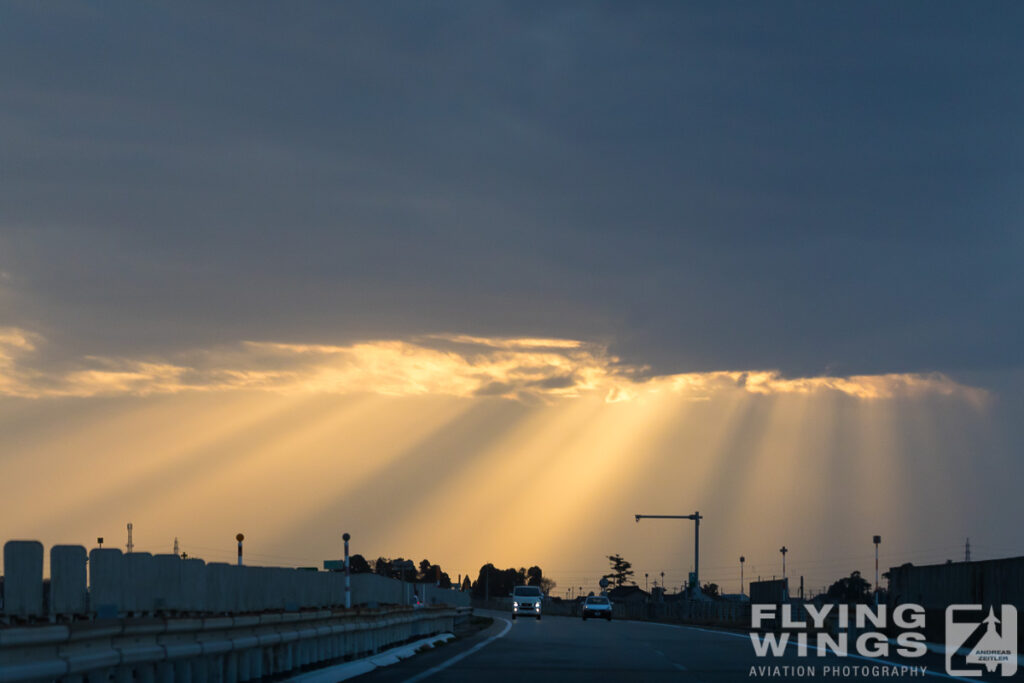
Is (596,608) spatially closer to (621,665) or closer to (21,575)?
(621,665)

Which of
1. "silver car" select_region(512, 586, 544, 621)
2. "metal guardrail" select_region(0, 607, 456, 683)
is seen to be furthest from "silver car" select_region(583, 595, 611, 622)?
"metal guardrail" select_region(0, 607, 456, 683)

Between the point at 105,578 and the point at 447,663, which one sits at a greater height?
the point at 105,578

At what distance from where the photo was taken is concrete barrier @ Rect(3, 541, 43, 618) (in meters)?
10.9

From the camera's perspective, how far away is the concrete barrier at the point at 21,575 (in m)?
10.9

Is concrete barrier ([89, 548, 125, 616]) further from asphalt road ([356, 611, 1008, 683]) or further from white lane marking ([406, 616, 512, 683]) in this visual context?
white lane marking ([406, 616, 512, 683])

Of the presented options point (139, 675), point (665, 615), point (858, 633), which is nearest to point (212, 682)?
point (139, 675)
